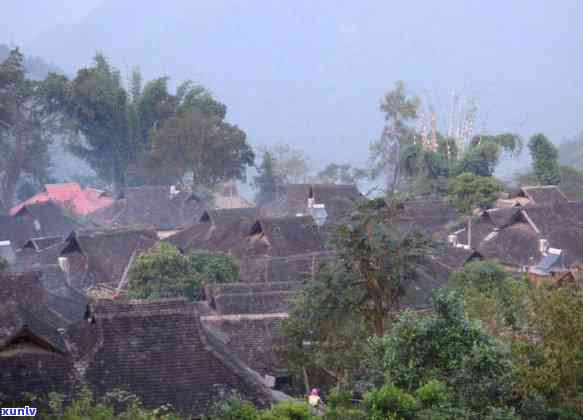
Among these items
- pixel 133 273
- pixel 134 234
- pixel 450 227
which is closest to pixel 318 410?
pixel 133 273

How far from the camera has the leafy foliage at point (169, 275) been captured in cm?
2386

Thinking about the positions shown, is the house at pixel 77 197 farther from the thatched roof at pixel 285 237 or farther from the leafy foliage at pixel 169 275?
the leafy foliage at pixel 169 275

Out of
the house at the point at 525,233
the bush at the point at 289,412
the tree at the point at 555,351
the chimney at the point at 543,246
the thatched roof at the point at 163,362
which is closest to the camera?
the bush at the point at 289,412

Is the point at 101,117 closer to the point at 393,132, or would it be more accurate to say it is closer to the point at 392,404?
the point at 393,132

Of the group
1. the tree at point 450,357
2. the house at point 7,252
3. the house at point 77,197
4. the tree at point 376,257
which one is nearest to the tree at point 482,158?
the house at point 77,197

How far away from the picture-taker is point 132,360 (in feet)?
38.8

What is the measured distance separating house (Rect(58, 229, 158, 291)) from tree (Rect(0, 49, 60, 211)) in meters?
22.8

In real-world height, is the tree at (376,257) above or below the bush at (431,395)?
above

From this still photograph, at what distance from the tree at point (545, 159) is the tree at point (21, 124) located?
27.2 meters

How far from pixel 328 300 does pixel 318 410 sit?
331 centimetres

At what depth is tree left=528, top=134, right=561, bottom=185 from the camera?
1658 inches

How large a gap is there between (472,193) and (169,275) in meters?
16.7

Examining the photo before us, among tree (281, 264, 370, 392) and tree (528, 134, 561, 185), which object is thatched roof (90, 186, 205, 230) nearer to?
tree (528, 134, 561, 185)

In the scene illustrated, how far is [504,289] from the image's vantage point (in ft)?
63.3
